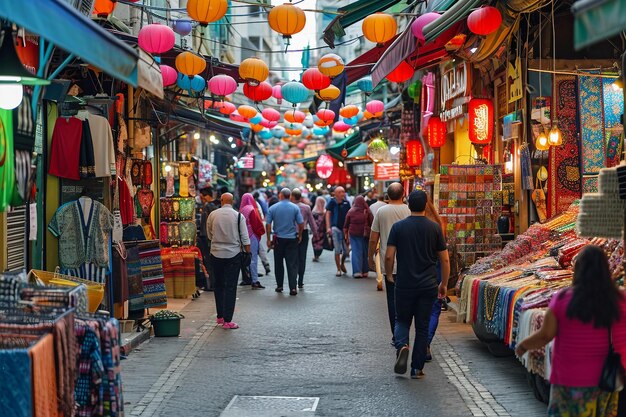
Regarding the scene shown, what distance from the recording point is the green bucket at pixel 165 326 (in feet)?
42.4

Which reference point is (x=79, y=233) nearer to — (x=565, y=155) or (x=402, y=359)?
(x=402, y=359)

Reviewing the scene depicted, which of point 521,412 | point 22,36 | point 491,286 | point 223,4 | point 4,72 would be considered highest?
point 223,4

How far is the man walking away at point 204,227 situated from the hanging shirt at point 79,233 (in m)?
6.58

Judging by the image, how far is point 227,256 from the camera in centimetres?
1384

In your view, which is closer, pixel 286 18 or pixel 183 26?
pixel 286 18

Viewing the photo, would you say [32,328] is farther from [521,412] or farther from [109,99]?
[109,99]

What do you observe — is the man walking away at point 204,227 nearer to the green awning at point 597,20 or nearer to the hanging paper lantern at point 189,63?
the hanging paper lantern at point 189,63

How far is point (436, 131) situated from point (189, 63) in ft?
27.4

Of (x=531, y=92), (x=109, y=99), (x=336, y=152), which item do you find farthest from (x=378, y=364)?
(x=336, y=152)

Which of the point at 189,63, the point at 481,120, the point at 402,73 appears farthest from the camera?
the point at 481,120

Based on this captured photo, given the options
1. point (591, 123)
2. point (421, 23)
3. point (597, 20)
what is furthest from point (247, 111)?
point (597, 20)

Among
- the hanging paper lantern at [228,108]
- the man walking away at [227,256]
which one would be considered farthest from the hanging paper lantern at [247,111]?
the man walking away at [227,256]

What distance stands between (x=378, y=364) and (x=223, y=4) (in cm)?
566

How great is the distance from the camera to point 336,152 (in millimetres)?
39469
